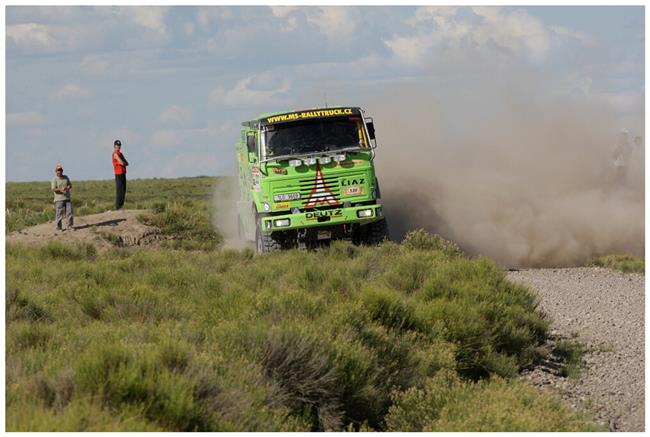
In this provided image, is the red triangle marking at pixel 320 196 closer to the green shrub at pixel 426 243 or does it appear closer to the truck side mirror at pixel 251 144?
the truck side mirror at pixel 251 144

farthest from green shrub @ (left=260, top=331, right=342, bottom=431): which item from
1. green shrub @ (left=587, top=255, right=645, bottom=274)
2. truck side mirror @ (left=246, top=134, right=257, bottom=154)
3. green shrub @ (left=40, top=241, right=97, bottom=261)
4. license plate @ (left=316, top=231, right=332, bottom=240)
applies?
green shrub @ (left=587, top=255, right=645, bottom=274)

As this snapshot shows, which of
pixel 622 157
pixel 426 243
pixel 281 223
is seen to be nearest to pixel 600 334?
pixel 426 243

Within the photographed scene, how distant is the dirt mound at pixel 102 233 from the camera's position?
2706 cm

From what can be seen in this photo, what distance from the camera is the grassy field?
9.44 m

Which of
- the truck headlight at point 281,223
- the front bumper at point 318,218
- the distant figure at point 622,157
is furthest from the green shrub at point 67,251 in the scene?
the distant figure at point 622,157

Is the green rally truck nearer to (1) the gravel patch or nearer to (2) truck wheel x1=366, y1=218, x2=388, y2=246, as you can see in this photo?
(2) truck wheel x1=366, y1=218, x2=388, y2=246

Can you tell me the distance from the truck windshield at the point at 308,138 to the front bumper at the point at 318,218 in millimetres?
1206

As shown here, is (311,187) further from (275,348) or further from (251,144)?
(275,348)

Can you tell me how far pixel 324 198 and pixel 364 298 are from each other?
26.8 ft

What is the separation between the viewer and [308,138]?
2286cm

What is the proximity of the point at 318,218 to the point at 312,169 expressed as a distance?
3.40ft

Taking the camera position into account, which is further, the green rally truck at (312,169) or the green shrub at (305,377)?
the green rally truck at (312,169)

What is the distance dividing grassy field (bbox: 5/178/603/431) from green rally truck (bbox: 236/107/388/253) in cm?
186

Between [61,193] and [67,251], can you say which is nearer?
[67,251]
